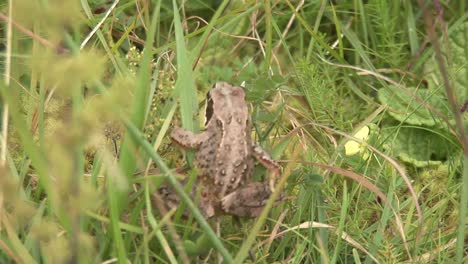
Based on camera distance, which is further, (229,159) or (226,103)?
(226,103)

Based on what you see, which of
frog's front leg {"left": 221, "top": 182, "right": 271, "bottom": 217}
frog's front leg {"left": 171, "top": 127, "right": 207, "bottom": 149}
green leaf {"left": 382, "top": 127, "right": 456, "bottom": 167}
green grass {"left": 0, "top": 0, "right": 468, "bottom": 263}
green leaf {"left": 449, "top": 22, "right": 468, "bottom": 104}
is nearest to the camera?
green grass {"left": 0, "top": 0, "right": 468, "bottom": 263}

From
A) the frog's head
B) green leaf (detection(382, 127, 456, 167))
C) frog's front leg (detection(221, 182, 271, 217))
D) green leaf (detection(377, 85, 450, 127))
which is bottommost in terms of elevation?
green leaf (detection(382, 127, 456, 167))

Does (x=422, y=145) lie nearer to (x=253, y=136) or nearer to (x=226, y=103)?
(x=253, y=136)

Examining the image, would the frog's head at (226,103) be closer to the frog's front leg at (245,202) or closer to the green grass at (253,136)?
the green grass at (253,136)

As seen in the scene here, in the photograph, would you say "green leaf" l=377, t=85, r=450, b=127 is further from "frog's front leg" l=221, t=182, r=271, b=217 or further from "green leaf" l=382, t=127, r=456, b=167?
"frog's front leg" l=221, t=182, r=271, b=217

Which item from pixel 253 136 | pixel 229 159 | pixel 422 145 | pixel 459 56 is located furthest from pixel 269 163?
pixel 459 56

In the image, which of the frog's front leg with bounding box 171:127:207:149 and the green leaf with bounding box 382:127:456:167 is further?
the green leaf with bounding box 382:127:456:167

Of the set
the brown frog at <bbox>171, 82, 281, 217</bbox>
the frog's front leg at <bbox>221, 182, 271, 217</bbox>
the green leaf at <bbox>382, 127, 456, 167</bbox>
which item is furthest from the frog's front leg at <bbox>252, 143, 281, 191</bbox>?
the green leaf at <bbox>382, 127, 456, 167</bbox>
